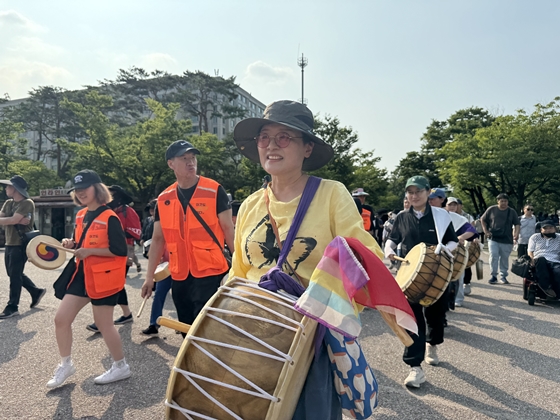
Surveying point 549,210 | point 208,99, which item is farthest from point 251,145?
point 549,210

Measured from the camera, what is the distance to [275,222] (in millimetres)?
1929

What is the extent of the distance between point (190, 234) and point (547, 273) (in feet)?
20.5

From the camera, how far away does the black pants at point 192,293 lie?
3.36 m

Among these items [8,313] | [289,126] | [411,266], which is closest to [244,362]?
[289,126]

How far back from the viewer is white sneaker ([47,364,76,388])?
346 centimetres

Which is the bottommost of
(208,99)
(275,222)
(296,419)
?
(296,419)

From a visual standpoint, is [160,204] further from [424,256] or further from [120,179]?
[120,179]

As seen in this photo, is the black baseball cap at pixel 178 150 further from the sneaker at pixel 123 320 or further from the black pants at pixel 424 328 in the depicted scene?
the sneaker at pixel 123 320

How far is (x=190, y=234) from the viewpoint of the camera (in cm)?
345

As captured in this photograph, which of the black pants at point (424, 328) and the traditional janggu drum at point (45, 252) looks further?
the traditional janggu drum at point (45, 252)

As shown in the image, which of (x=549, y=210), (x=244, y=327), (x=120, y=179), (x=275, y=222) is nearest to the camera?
(x=244, y=327)

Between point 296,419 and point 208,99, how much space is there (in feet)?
150

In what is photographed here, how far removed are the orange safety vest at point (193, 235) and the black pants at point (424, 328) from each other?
1806 mm

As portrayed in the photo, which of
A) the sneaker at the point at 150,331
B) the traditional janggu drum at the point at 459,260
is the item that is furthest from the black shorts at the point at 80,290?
the traditional janggu drum at the point at 459,260
